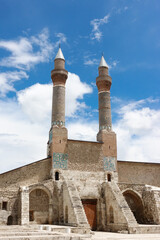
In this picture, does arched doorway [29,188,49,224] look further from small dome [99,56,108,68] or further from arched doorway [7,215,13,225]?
small dome [99,56,108,68]

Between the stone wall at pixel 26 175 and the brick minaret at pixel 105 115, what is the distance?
4907 mm

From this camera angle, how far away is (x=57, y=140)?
1936 centimetres

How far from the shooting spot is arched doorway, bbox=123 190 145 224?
19406 millimetres

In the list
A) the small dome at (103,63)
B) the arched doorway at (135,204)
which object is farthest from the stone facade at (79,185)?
the small dome at (103,63)

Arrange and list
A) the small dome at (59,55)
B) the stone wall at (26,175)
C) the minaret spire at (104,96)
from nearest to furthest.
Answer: the stone wall at (26,175), the minaret spire at (104,96), the small dome at (59,55)

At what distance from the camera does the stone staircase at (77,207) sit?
47.0 feet

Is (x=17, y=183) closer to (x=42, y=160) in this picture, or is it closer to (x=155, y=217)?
(x=42, y=160)

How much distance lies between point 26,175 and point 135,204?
8464 millimetres

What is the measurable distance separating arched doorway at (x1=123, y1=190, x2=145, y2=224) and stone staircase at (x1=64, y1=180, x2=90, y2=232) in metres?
5.14

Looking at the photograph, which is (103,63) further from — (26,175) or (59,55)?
(26,175)

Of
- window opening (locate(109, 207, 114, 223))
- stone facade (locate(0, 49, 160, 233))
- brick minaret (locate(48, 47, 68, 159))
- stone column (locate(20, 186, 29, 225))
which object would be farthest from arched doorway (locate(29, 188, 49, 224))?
window opening (locate(109, 207, 114, 223))

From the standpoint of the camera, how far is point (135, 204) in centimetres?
2017

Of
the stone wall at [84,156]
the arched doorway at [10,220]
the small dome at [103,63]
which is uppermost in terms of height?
the small dome at [103,63]

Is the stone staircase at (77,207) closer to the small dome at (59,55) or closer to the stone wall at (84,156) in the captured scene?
the stone wall at (84,156)
